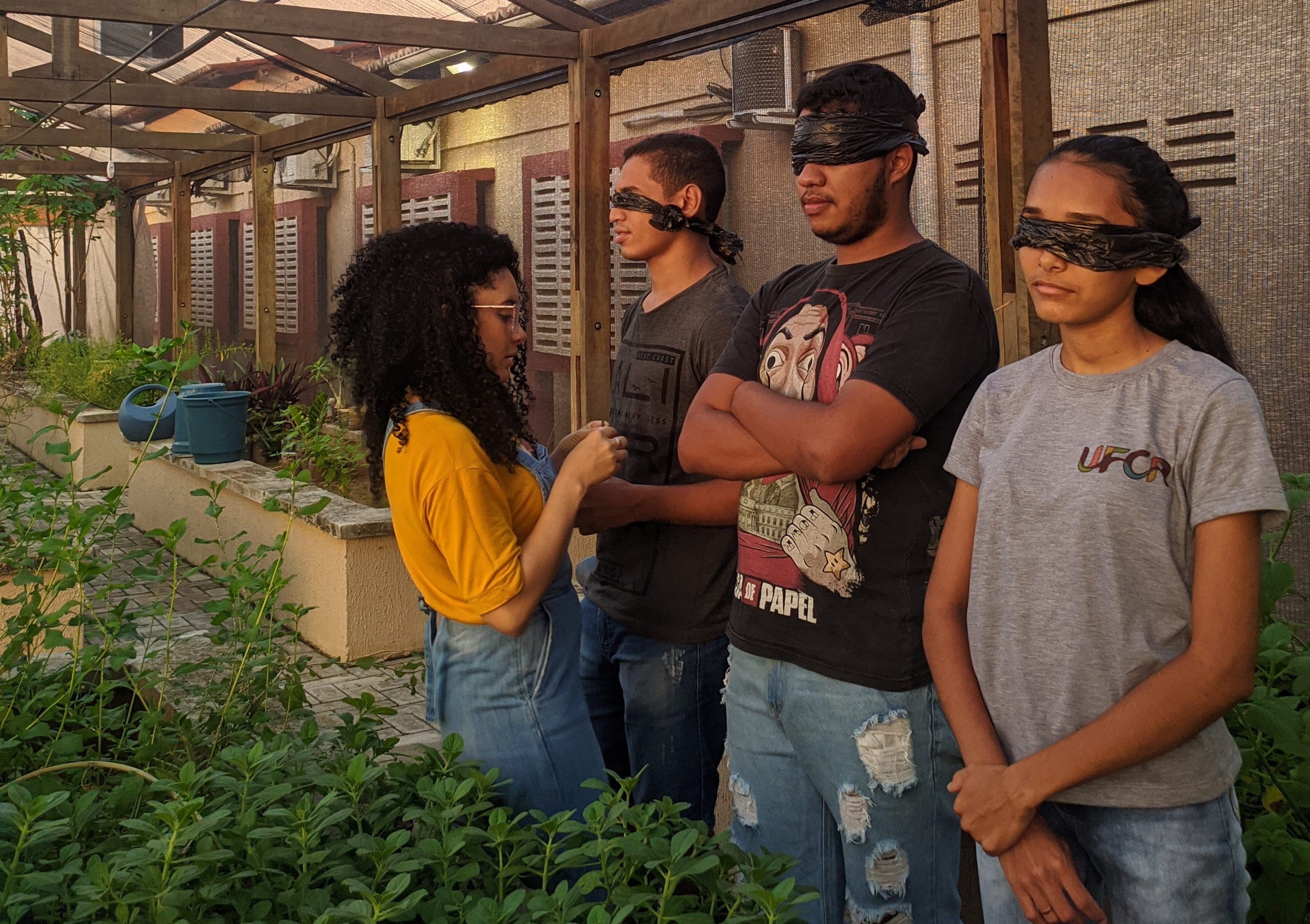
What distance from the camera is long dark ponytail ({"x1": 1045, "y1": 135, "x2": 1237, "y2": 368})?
1646 millimetres

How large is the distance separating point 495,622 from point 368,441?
19.2 inches

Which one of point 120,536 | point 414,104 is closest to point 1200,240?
point 414,104

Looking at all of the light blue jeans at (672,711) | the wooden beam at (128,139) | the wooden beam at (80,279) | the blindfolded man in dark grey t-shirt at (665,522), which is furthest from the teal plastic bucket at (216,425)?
the wooden beam at (80,279)

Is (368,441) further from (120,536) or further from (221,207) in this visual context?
(221,207)

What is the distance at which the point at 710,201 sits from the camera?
2.74m

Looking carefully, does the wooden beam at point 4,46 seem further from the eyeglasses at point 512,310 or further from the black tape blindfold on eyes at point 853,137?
the black tape blindfold on eyes at point 853,137

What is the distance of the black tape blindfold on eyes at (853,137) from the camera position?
2119 millimetres

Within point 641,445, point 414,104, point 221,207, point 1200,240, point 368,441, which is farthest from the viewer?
point 221,207

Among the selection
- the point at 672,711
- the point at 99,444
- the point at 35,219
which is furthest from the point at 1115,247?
the point at 35,219

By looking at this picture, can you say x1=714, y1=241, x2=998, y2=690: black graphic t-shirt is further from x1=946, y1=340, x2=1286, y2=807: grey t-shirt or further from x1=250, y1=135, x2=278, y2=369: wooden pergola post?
x1=250, y1=135, x2=278, y2=369: wooden pergola post

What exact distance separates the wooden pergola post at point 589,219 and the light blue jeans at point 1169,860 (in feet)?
12.5

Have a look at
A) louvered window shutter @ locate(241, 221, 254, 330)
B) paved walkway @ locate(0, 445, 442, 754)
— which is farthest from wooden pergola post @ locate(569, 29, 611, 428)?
louvered window shutter @ locate(241, 221, 254, 330)

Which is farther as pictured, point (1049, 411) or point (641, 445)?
point (641, 445)

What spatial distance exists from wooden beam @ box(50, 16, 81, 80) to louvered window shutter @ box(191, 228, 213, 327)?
769cm
